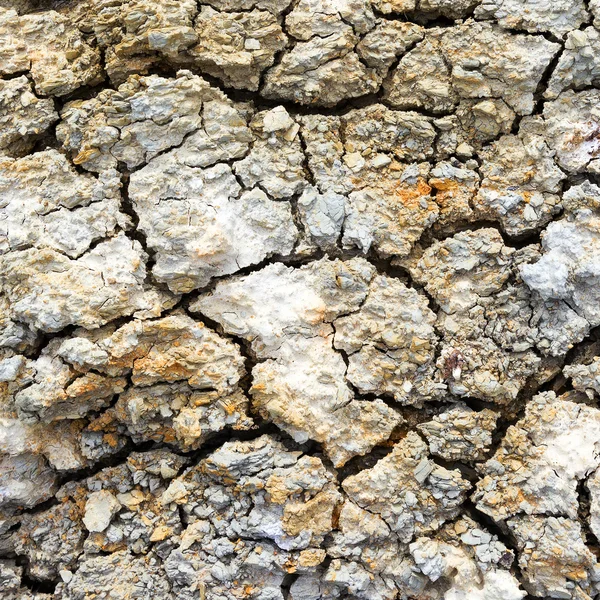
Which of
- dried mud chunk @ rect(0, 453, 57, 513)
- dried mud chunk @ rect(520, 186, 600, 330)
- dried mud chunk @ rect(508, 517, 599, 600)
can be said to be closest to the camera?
dried mud chunk @ rect(508, 517, 599, 600)

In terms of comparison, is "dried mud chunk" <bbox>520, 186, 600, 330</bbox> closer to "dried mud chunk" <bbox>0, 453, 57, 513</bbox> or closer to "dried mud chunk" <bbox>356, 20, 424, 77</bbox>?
"dried mud chunk" <bbox>356, 20, 424, 77</bbox>

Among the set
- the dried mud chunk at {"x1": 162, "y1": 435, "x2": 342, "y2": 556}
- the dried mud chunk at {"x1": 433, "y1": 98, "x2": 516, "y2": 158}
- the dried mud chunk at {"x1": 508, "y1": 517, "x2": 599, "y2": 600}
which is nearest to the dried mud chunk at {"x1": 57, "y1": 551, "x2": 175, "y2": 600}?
the dried mud chunk at {"x1": 162, "y1": 435, "x2": 342, "y2": 556}

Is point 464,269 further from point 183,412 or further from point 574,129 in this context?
point 183,412

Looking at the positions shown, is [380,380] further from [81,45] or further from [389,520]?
[81,45]

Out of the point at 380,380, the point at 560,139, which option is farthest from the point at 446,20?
the point at 380,380

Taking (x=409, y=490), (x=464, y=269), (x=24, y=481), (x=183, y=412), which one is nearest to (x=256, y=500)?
(x=183, y=412)

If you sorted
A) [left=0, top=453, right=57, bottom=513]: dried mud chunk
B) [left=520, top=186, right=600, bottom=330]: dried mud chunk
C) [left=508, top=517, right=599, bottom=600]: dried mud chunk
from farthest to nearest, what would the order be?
[left=0, top=453, right=57, bottom=513]: dried mud chunk, [left=520, top=186, right=600, bottom=330]: dried mud chunk, [left=508, top=517, right=599, bottom=600]: dried mud chunk

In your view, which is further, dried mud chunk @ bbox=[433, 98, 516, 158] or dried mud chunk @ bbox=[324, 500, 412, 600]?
dried mud chunk @ bbox=[433, 98, 516, 158]
